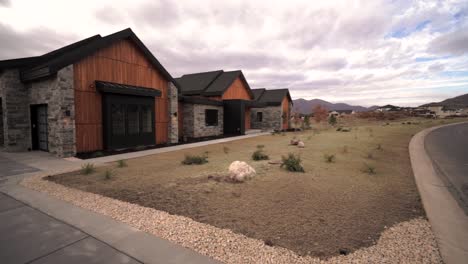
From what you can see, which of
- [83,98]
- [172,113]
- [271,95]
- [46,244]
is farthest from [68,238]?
[271,95]

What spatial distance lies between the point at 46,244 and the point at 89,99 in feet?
30.4

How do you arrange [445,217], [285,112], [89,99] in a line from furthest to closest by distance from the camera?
1. [285,112]
2. [89,99]
3. [445,217]

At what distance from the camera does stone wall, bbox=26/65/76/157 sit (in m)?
9.57

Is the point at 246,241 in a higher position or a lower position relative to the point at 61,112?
lower

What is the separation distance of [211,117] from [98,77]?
34.3 ft

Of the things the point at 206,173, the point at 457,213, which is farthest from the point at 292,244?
the point at 206,173

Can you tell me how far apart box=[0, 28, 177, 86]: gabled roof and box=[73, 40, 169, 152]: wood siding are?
1.14ft

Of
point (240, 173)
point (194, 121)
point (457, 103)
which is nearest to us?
point (240, 173)

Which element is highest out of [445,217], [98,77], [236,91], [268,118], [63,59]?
[236,91]

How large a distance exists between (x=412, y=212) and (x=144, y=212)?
5416 mm

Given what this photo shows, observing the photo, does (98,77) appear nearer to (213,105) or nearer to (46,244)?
(46,244)

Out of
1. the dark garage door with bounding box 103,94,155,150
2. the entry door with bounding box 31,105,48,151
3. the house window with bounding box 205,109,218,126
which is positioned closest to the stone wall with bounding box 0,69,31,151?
the entry door with bounding box 31,105,48,151

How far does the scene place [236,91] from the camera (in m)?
25.7

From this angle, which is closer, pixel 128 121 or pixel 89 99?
pixel 89 99
